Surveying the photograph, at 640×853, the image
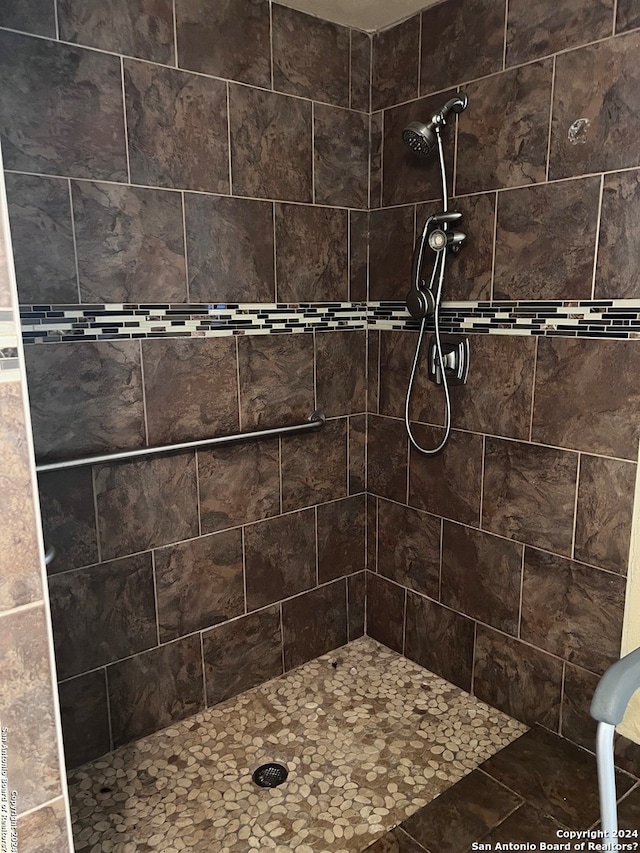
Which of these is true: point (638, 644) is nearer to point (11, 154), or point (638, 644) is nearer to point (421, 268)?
point (421, 268)

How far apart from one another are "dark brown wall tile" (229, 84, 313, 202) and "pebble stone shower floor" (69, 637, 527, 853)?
5.95 ft

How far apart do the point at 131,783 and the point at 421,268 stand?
1.94 meters

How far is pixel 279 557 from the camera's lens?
2355 mm

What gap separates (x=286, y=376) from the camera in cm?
227

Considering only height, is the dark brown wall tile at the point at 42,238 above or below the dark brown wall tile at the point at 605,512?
above

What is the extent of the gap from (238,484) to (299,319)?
639 millimetres

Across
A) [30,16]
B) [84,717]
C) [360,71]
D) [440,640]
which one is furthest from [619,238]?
[84,717]

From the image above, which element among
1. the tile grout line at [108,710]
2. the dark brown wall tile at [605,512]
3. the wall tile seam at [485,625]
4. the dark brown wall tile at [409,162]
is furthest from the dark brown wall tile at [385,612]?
the dark brown wall tile at [409,162]

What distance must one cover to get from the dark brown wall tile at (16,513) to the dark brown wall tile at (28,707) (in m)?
0.04

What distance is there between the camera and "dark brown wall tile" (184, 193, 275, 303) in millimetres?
1974

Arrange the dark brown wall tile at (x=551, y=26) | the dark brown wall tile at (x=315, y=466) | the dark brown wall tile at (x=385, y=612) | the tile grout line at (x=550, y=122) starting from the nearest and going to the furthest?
the dark brown wall tile at (x=551, y=26), the tile grout line at (x=550, y=122), the dark brown wall tile at (x=315, y=466), the dark brown wall tile at (x=385, y=612)

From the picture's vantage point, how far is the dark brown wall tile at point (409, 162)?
214 centimetres

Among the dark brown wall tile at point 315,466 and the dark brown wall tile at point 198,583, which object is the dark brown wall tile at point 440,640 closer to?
the dark brown wall tile at point 315,466

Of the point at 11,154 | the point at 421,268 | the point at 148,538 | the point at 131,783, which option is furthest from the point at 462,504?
the point at 11,154
